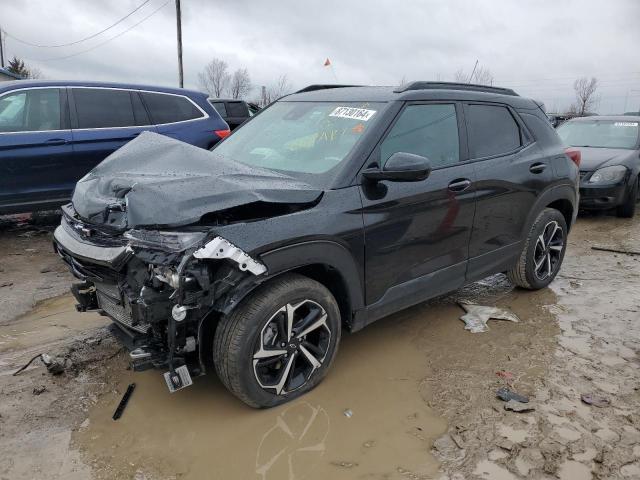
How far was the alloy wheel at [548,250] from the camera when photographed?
4664mm

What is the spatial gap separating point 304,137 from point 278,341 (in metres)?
1.47

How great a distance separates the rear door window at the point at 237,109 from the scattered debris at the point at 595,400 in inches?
419

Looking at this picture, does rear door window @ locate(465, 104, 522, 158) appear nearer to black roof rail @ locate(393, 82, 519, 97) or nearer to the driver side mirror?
black roof rail @ locate(393, 82, 519, 97)

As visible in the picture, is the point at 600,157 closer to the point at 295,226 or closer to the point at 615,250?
the point at 615,250

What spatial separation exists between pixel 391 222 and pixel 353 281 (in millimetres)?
454

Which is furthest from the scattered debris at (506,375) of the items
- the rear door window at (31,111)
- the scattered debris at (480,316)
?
the rear door window at (31,111)

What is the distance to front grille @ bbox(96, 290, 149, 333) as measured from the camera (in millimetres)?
2708

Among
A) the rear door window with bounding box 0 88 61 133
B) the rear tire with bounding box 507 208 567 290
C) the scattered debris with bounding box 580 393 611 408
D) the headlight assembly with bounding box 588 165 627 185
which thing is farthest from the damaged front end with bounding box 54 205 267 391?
the headlight assembly with bounding box 588 165 627 185

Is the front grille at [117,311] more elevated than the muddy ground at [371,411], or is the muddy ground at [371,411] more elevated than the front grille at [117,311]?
the front grille at [117,311]

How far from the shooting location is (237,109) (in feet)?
40.7

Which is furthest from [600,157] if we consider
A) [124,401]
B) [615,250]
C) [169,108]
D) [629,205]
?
[124,401]

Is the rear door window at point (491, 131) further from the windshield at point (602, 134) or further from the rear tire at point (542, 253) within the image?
the windshield at point (602, 134)

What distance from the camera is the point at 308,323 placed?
113 inches

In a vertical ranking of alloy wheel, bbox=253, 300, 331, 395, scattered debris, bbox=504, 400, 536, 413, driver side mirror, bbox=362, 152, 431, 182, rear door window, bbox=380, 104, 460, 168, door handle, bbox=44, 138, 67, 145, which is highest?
rear door window, bbox=380, 104, 460, 168
